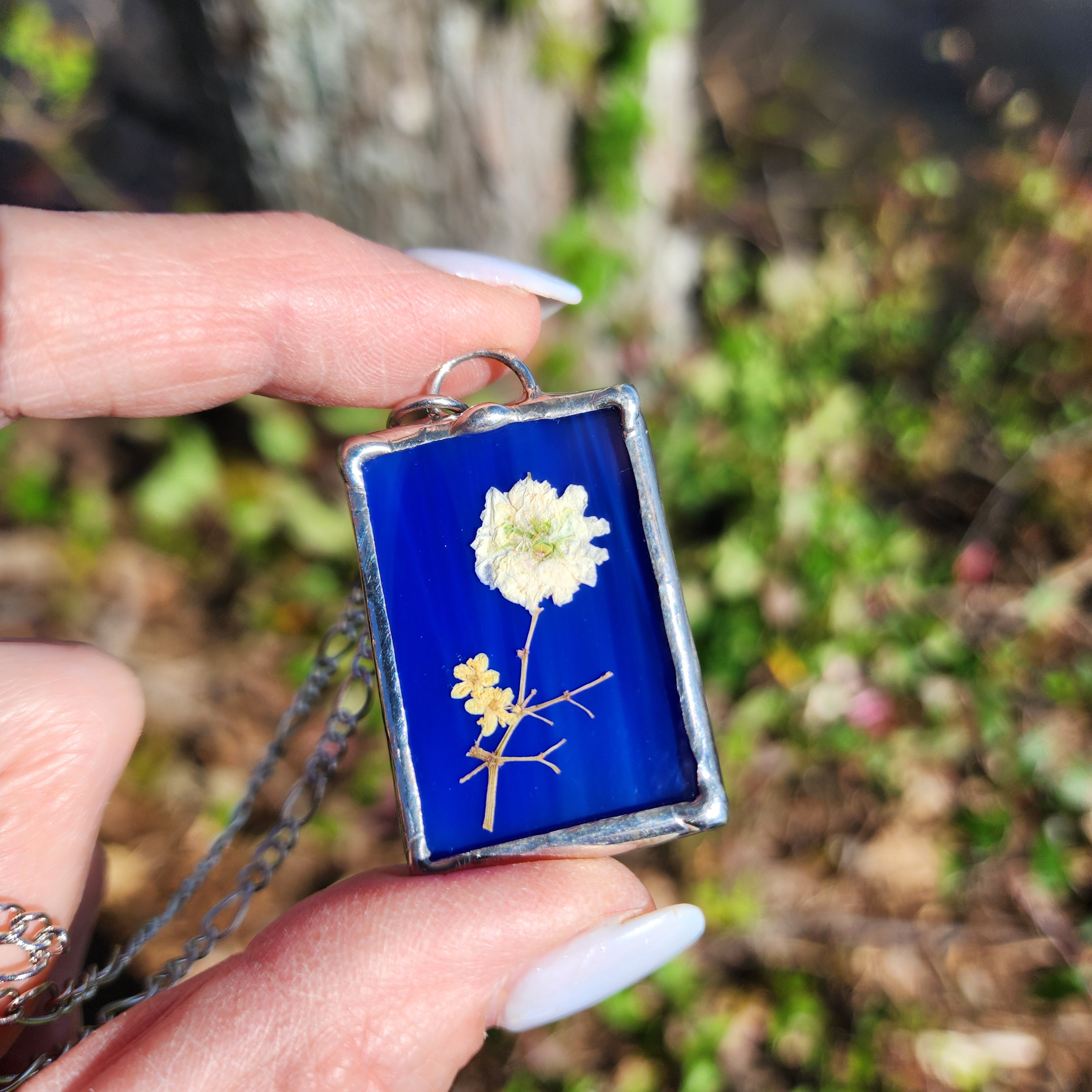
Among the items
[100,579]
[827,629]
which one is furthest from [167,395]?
[827,629]

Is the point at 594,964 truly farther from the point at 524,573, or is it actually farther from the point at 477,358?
the point at 477,358

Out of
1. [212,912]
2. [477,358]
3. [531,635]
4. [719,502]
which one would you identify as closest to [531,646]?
[531,635]

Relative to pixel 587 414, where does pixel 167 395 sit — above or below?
above

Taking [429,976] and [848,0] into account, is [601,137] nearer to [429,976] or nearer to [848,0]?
[848,0]

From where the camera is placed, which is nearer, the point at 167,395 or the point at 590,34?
the point at 167,395

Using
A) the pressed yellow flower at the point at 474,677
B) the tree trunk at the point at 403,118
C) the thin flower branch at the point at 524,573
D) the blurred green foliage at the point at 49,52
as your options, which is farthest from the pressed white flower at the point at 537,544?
the blurred green foliage at the point at 49,52
